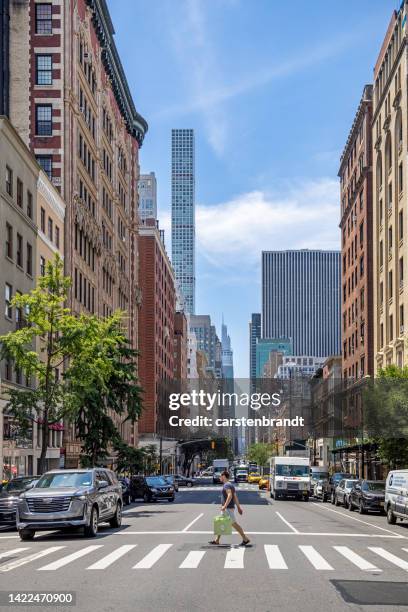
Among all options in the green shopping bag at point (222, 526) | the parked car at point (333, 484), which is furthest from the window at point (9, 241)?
the green shopping bag at point (222, 526)

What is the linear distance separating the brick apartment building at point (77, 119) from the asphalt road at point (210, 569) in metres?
39.4

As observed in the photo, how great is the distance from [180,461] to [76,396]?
122m

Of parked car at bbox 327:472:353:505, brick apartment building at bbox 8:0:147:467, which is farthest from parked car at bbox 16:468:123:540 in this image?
brick apartment building at bbox 8:0:147:467

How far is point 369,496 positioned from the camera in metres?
40.6

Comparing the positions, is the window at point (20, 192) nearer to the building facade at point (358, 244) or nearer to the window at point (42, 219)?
the window at point (42, 219)

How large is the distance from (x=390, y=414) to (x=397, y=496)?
12685 millimetres

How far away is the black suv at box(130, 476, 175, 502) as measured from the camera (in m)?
53.1

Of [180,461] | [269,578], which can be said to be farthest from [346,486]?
[180,461]

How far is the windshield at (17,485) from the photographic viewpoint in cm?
3084

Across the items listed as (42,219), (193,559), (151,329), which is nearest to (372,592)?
(193,559)

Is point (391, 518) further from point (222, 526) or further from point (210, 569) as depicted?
point (210, 569)

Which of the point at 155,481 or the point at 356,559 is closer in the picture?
the point at 356,559

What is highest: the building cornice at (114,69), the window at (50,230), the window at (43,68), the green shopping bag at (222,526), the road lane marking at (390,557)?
the building cornice at (114,69)

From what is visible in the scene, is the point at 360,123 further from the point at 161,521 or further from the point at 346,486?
the point at 161,521
